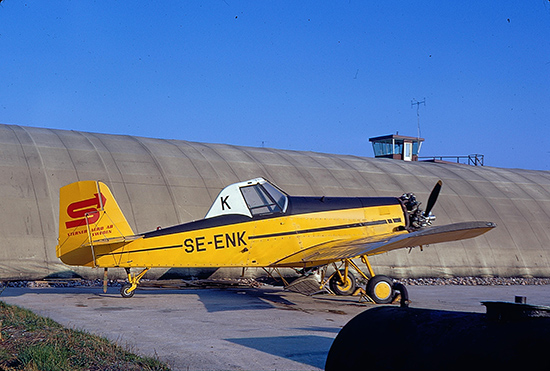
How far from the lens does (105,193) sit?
41.8ft

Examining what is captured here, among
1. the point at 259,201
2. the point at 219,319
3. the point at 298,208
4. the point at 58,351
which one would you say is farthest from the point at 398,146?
the point at 58,351

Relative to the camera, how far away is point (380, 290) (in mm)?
12133

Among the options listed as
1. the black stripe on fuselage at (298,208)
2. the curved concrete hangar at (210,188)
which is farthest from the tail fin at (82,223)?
the curved concrete hangar at (210,188)

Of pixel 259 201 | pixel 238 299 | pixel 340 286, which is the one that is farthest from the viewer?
pixel 340 286

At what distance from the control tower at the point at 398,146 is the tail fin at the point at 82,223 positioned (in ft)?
115

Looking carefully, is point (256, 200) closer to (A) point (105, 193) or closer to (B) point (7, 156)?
(A) point (105, 193)

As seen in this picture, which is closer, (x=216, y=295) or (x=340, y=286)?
(x=216, y=295)

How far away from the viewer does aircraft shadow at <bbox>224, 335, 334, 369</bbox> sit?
6402mm

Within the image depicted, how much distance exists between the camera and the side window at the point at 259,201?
12.8 m

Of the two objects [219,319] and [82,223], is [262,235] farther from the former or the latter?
[82,223]

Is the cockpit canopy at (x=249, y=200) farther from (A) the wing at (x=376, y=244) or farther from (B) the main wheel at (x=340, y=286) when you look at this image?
(B) the main wheel at (x=340, y=286)

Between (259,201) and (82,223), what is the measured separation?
13.2ft

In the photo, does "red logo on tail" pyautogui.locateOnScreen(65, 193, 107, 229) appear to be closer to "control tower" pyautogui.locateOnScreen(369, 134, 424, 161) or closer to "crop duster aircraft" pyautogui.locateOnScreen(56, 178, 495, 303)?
"crop duster aircraft" pyautogui.locateOnScreen(56, 178, 495, 303)

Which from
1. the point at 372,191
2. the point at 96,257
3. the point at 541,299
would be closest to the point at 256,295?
the point at 96,257
